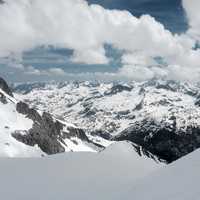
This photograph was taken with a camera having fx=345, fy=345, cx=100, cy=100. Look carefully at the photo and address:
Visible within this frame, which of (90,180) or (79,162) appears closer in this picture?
(90,180)

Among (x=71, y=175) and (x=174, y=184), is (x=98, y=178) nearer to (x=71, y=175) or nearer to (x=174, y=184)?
(x=71, y=175)

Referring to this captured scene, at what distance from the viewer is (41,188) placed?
94.3 feet

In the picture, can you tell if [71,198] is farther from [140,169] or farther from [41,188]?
[140,169]

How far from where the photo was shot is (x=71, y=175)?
32.1m

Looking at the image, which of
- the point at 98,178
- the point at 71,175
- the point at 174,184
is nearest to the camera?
the point at 174,184

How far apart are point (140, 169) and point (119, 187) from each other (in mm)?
8032

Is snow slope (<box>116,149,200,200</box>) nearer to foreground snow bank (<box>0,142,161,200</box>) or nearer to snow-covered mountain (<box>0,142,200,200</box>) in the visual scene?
snow-covered mountain (<box>0,142,200,200</box>)

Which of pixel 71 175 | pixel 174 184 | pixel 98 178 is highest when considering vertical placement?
pixel 174 184

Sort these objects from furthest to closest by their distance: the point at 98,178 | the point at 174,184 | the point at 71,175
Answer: the point at 71,175 < the point at 98,178 < the point at 174,184

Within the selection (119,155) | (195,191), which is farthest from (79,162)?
(195,191)

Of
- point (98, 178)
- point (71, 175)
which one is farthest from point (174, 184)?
point (71, 175)

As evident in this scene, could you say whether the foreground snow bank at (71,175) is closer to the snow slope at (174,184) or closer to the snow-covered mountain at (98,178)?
the snow-covered mountain at (98,178)

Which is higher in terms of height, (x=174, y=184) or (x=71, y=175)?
(x=174, y=184)

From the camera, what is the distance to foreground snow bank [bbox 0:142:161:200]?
90.6 feet
